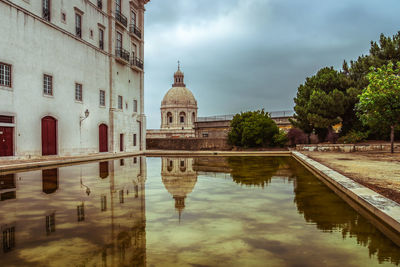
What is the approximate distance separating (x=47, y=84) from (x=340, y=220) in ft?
63.1

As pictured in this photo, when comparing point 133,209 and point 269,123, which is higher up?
point 269,123

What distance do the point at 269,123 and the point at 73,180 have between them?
2201 centimetres

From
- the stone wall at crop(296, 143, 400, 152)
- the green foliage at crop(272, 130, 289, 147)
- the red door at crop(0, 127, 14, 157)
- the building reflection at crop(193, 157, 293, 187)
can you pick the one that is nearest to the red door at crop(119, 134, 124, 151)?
the red door at crop(0, 127, 14, 157)

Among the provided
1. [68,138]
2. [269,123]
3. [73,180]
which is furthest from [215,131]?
[73,180]

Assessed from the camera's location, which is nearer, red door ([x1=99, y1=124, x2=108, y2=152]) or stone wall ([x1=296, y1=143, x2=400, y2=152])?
stone wall ([x1=296, y1=143, x2=400, y2=152])

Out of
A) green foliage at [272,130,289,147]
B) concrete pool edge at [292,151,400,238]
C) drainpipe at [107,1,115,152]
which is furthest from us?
green foliage at [272,130,289,147]

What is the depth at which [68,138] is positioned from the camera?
2103 centimetres

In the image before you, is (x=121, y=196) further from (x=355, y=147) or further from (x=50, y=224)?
(x=355, y=147)

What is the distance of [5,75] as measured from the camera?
53.6 ft

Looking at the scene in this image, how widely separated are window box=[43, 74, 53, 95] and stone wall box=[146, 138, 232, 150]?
637 inches

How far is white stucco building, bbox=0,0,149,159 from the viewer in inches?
661

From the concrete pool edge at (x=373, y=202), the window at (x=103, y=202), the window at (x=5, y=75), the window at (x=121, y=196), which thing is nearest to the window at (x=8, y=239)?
the window at (x=103, y=202)

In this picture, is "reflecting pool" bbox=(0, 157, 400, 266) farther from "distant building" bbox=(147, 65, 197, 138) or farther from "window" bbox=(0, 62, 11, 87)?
"distant building" bbox=(147, 65, 197, 138)

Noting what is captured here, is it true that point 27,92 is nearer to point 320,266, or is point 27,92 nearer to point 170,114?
point 320,266
